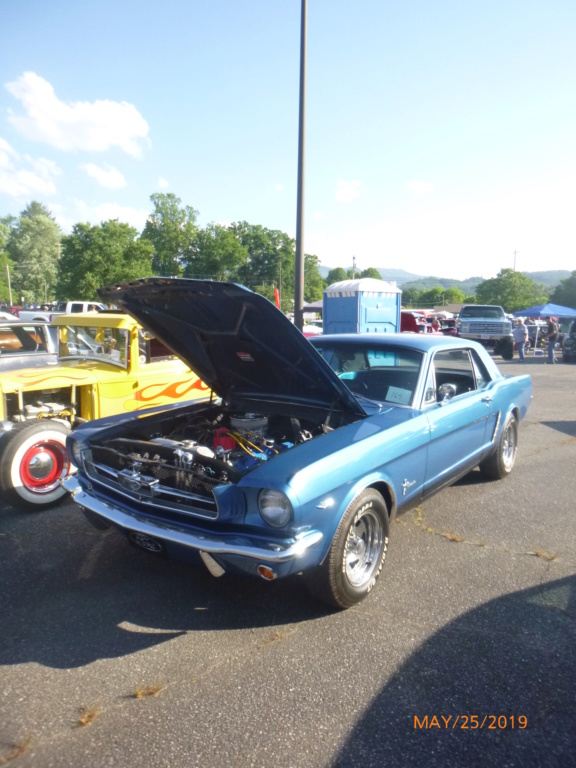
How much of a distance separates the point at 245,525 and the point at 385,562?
4.45 feet

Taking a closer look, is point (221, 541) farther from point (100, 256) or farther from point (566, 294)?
point (566, 294)

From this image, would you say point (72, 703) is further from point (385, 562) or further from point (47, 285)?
point (47, 285)

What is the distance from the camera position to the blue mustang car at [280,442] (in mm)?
2660

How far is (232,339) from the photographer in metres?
3.89

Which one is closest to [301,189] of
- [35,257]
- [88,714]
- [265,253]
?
[88,714]

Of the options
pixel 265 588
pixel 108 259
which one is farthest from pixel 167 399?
pixel 108 259

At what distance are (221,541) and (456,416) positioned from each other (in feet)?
7.30

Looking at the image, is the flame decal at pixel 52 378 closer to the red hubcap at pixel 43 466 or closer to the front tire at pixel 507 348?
the red hubcap at pixel 43 466

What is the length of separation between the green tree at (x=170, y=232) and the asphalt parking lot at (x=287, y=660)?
6097cm

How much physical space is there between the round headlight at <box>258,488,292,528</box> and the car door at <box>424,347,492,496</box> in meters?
1.51

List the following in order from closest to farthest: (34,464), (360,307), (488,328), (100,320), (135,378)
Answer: (34,464) < (135,378) < (100,320) < (360,307) < (488,328)

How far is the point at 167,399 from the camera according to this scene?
19.8ft

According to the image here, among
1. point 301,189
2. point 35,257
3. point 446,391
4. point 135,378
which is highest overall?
point 35,257

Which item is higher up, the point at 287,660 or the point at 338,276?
the point at 338,276
